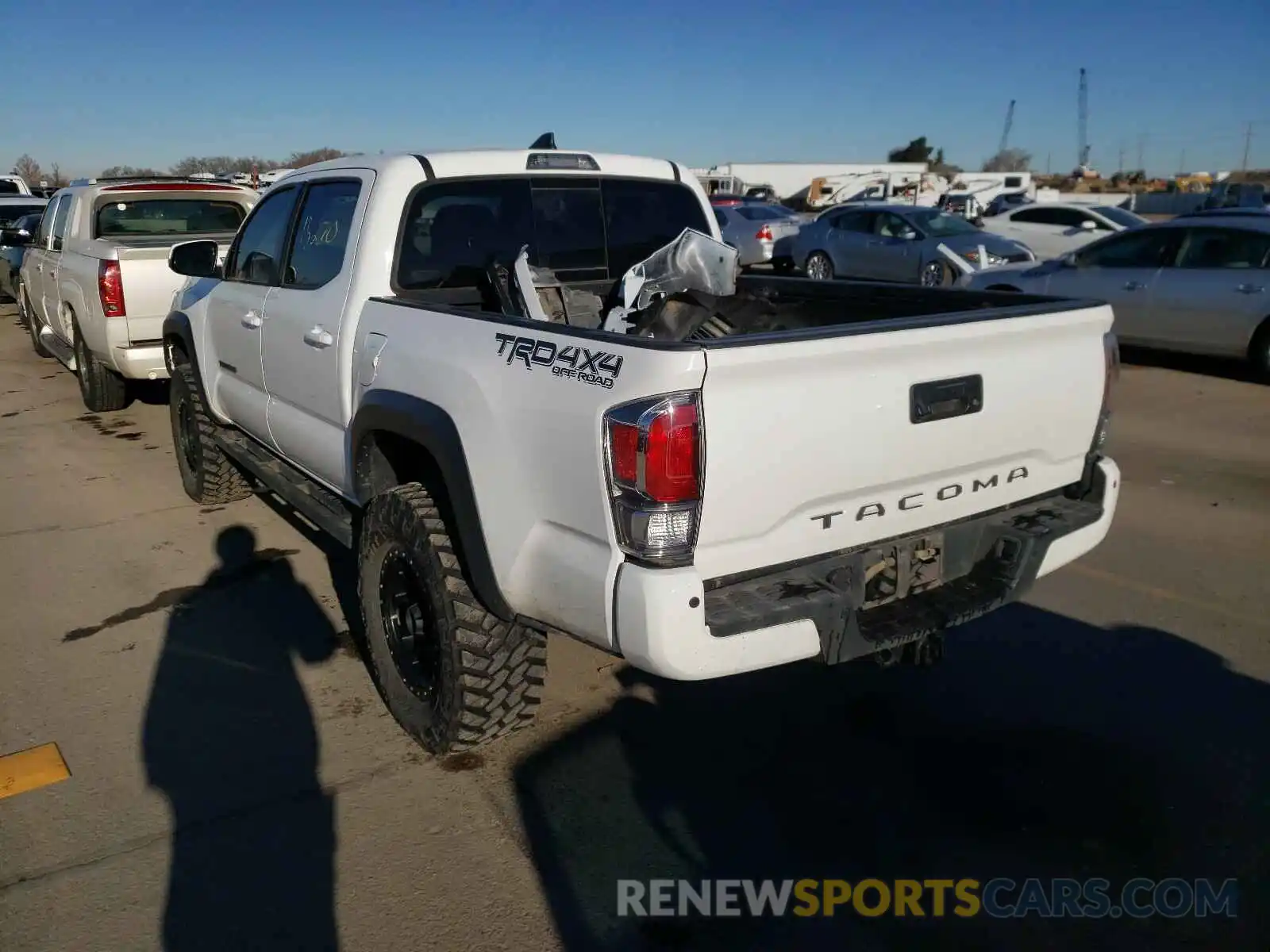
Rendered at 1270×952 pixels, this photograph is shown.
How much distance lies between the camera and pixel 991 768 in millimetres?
3393

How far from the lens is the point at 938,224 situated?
16.8 metres

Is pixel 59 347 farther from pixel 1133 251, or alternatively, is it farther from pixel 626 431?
pixel 1133 251

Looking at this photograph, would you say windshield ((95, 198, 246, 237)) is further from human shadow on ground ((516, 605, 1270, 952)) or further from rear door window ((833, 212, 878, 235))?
rear door window ((833, 212, 878, 235))

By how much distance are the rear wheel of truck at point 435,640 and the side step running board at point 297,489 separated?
0.56 meters

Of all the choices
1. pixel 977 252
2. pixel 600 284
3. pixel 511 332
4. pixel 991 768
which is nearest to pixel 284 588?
pixel 600 284

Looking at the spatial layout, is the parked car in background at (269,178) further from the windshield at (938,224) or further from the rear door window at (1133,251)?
the windshield at (938,224)

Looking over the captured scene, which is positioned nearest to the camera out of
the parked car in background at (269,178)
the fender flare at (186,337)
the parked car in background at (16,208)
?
the fender flare at (186,337)

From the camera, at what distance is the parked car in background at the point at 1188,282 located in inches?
388

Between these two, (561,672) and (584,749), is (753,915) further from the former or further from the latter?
(561,672)

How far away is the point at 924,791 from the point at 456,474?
182cm

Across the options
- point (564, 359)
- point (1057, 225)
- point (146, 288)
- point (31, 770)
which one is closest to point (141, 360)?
point (146, 288)

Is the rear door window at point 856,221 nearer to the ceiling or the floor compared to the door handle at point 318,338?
nearer to the floor

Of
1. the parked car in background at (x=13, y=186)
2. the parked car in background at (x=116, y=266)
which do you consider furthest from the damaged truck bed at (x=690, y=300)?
the parked car in background at (x=13, y=186)

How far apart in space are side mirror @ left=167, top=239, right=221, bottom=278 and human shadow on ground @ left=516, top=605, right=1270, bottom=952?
3.20 m
